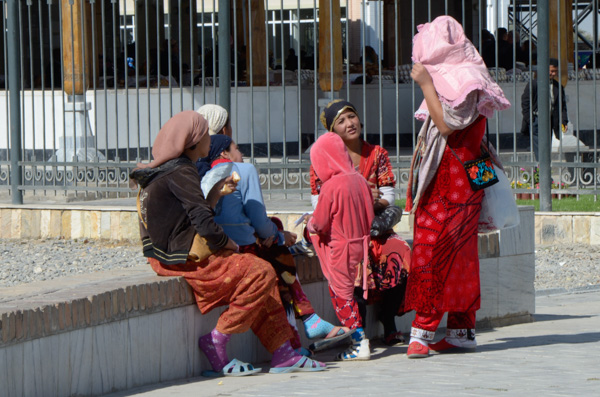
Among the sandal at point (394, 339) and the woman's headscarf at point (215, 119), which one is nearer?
the woman's headscarf at point (215, 119)

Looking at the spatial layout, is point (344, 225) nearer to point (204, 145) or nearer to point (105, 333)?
point (204, 145)

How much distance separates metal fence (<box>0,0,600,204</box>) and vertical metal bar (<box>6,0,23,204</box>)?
0.04 ft

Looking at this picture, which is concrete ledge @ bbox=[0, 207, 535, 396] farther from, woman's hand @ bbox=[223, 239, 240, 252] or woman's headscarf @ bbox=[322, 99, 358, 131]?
woman's headscarf @ bbox=[322, 99, 358, 131]

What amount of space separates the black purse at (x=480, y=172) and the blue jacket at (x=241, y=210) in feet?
2.98

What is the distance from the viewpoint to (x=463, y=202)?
5.50 metres

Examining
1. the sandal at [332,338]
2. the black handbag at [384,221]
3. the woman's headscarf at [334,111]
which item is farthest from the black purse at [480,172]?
the sandal at [332,338]

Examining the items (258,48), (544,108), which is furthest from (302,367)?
(258,48)

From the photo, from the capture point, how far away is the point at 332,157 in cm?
562

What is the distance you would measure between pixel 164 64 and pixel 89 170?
6.98 meters

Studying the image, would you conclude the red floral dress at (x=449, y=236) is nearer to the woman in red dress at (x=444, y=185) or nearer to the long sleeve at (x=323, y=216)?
the woman in red dress at (x=444, y=185)

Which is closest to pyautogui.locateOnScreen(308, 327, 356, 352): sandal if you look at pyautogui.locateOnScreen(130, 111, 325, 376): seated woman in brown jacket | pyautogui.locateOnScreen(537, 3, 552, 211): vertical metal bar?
pyautogui.locateOnScreen(130, 111, 325, 376): seated woman in brown jacket

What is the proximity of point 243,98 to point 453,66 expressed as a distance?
940 cm

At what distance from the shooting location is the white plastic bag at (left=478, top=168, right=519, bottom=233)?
558 cm

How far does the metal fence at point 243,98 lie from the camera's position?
10945 millimetres
